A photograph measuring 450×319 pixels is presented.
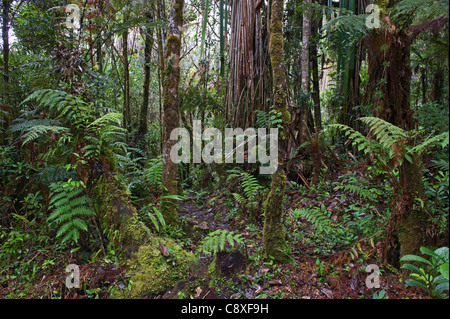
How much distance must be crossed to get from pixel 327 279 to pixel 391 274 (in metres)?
0.47

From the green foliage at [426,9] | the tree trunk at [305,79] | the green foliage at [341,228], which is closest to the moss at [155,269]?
the green foliage at [341,228]

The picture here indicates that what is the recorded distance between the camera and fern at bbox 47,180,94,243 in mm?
2416

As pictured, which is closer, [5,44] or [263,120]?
[5,44]

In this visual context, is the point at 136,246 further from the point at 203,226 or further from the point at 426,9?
the point at 426,9

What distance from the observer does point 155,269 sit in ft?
7.40

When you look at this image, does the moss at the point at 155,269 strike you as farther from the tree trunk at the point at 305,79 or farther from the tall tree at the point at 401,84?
the tree trunk at the point at 305,79

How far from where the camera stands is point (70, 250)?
8.45 feet

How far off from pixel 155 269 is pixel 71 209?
3.45 feet

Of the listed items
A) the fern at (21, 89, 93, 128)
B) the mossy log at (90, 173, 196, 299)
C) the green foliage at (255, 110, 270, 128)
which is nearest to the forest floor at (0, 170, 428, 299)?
the mossy log at (90, 173, 196, 299)

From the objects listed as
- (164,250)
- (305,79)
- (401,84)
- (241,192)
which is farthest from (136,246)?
(305,79)

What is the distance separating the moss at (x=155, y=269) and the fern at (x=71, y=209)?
0.62m

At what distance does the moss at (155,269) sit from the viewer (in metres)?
2.13
